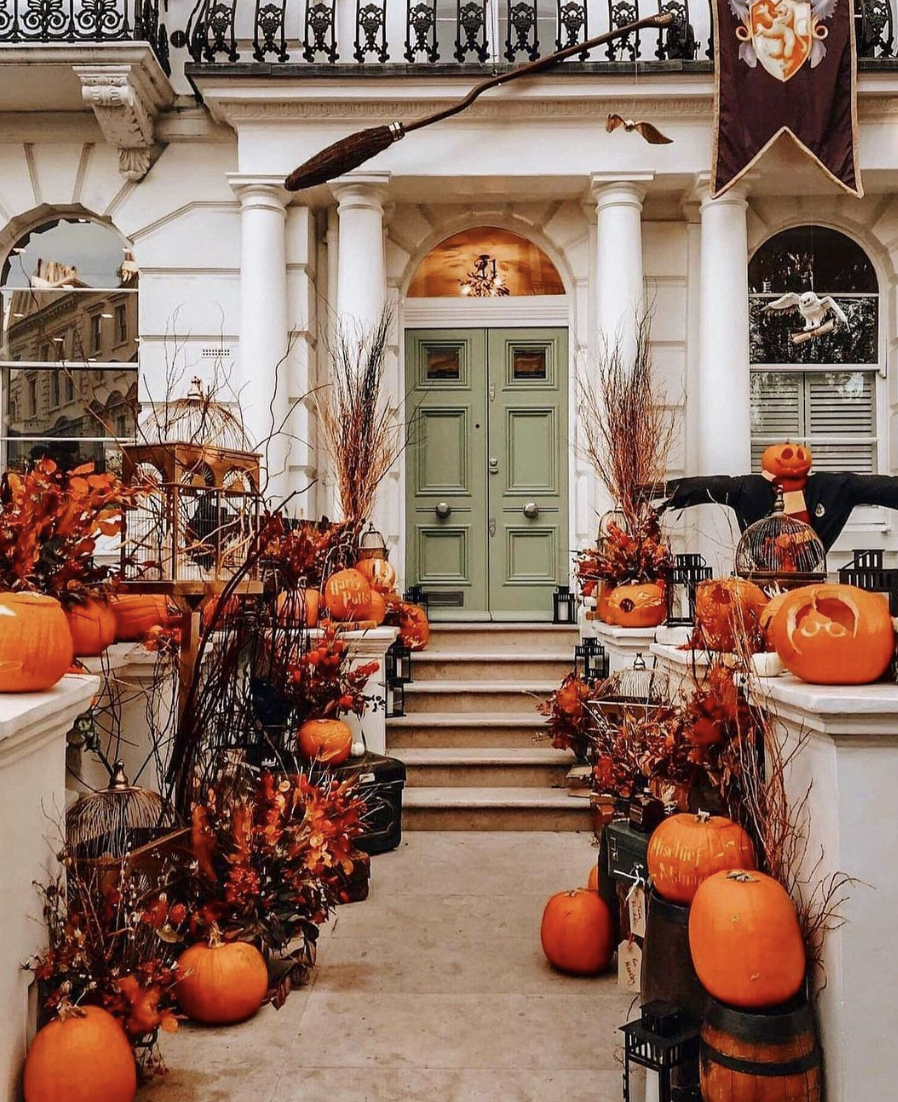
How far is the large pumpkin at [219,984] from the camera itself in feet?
10.5

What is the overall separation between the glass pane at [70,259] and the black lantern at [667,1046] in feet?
25.0

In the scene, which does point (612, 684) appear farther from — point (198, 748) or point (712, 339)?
point (712, 339)

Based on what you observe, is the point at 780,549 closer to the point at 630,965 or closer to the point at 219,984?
the point at 630,965

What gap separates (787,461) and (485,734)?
2504mm

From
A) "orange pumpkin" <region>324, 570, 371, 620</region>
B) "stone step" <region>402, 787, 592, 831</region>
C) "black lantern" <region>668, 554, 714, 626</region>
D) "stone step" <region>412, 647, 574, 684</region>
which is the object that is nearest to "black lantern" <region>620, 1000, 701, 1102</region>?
"black lantern" <region>668, 554, 714, 626</region>

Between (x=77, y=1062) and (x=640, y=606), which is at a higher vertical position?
(x=640, y=606)

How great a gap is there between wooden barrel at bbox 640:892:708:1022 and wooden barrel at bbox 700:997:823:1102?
171 mm

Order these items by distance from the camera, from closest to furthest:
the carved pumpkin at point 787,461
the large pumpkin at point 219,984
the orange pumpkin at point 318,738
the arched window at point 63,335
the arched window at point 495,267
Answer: the large pumpkin at point 219,984, the orange pumpkin at point 318,738, the carved pumpkin at point 787,461, the arched window at point 63,335, the arched window at point 495,267

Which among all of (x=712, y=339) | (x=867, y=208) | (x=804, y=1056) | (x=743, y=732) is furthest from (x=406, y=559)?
(x=804, y=1056)

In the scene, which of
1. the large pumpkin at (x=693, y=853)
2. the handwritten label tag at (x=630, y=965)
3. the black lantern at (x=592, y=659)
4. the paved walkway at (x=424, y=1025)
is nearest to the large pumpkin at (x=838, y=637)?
the large pumpkin at (x=693, y=853)

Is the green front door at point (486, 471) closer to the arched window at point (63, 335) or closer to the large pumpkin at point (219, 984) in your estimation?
the arched window at point (63, 335)

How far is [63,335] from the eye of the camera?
8695 mm

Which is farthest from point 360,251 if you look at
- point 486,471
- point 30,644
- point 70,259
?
point 30,644

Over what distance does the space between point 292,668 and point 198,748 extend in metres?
1.16
